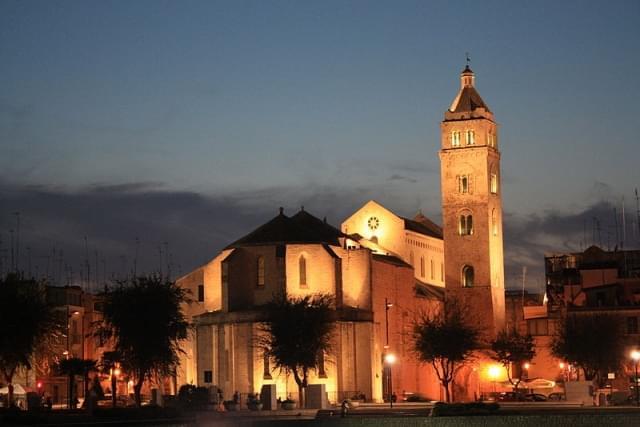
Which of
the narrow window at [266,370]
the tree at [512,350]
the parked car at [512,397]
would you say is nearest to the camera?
the parked car at [512,397]

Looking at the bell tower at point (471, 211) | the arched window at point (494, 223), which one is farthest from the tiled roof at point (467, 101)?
the arched window at point (494, 223)

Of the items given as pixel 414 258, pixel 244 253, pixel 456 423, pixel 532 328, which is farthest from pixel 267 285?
pixel 456 423

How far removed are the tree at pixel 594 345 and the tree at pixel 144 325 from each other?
30490mm

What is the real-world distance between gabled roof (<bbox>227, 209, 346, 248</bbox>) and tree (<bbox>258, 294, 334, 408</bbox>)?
22.9 ft

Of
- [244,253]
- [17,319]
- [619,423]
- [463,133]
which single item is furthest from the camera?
[463,133]

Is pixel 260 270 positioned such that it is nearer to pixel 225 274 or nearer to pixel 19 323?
pixel 225 274

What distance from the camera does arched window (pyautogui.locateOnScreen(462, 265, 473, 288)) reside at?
4392 inches

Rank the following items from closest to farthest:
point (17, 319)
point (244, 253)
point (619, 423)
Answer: point (619, 423), point (17, 319), point (244, 253)

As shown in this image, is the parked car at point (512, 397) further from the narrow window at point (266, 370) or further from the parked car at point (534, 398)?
the narrow window at point (266, 370)

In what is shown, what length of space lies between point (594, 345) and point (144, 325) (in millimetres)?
33280

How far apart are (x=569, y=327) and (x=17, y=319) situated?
150ft

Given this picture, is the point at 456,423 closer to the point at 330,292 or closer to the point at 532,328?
the point at 330,292

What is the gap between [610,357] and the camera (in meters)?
98.5

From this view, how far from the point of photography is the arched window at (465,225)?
112 m
